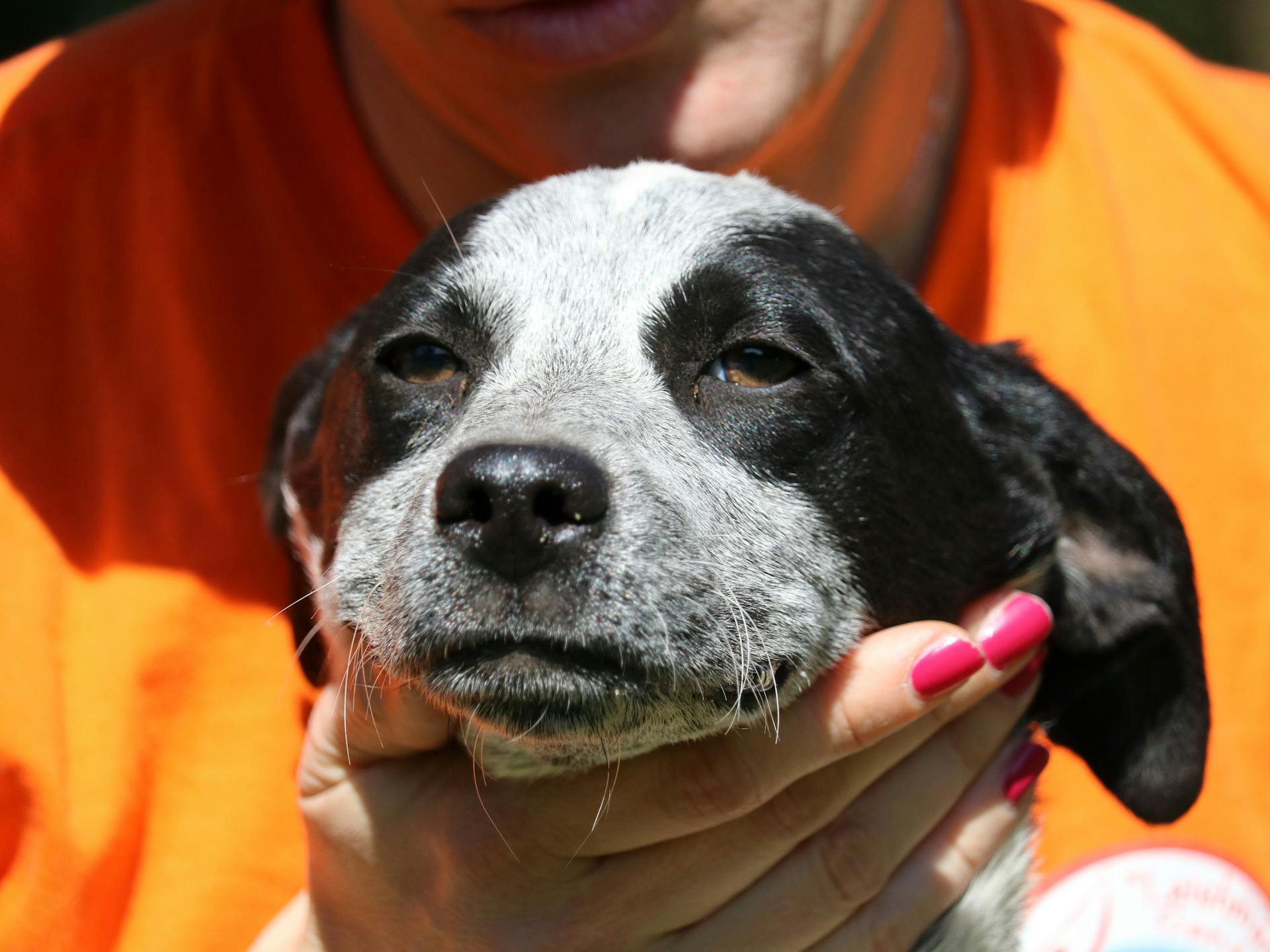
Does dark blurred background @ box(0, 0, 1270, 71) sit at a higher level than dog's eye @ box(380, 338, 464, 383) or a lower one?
lower

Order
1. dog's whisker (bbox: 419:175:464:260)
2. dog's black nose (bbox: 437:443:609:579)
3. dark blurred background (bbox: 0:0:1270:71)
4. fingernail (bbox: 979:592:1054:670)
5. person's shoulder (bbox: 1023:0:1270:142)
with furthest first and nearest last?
dark blurred background (bbox: 0:0:1270:71), person's shoulder (bbox: 1023:0:1270:142), dog's whisker (bbox: 419:175:464:260), fingernail (bbox: 979:592:1054:670), dog's black nose (bbox: 437:443:609:579)

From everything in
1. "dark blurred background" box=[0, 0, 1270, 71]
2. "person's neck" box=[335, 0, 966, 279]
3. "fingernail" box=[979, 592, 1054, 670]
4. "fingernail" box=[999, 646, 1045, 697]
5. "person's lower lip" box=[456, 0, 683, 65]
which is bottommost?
"dark blurred background" box=[0, 0, 1270, 71]

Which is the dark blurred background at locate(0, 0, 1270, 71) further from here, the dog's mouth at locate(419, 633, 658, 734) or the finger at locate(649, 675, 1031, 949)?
the dog's mouth at locate(419, 633, 658, 734)

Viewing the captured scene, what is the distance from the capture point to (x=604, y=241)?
7.07ft

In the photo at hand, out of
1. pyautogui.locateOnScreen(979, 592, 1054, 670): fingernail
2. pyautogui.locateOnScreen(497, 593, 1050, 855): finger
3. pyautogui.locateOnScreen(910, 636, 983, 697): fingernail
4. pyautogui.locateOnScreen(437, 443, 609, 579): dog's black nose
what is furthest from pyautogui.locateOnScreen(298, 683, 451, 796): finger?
pyautogui.locateOnScreen(979, 592, 1054, 670): fingernail

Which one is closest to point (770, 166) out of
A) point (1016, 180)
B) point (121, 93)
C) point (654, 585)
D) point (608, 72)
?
point (608, 72)

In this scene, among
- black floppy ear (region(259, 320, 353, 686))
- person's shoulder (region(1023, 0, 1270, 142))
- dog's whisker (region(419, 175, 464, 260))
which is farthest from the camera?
person's shoulder (region(1023, 0, 1270, 142))

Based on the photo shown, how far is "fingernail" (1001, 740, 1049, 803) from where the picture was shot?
222 cm

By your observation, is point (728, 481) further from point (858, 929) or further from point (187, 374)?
point (187, 374)

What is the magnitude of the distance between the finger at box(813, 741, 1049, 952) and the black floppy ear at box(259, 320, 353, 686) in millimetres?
1043

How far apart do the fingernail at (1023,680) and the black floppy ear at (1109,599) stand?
16 centimetres

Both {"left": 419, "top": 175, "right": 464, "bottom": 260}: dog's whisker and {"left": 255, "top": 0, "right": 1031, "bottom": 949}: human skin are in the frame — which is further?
{"left": 419, "top": 175, "right": 464, "bottom": 260}: dog's whisker

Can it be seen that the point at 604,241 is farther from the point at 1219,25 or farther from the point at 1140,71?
the point at 1219,25

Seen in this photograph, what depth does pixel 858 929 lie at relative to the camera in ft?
6.95
